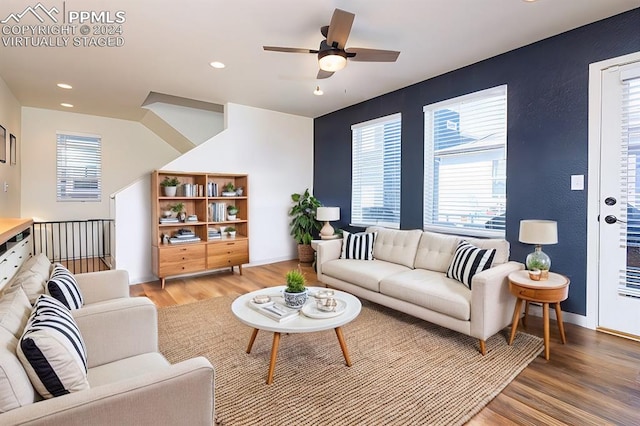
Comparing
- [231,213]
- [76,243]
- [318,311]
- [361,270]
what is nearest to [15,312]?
[318,311]

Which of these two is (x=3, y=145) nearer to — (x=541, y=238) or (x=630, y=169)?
(x=541, y=238)

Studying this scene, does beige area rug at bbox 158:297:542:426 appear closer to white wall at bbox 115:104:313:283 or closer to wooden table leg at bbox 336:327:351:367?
wooden table leg at bbox 336:327:351:367

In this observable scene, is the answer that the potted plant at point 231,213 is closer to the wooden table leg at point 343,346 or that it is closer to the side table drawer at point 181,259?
the side table drawer at point 181,259

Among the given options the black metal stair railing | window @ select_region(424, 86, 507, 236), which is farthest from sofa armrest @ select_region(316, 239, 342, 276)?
the black metal stair railing

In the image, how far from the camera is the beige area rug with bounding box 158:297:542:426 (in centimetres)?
179

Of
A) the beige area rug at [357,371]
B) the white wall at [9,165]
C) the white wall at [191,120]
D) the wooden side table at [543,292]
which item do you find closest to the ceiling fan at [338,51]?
the wooden side table at [543,292]

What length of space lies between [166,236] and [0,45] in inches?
102

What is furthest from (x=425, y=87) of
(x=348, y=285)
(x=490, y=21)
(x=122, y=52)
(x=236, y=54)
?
(x=122, y=52)

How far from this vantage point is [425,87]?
161 inches

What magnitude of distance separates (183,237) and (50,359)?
3.65 metres

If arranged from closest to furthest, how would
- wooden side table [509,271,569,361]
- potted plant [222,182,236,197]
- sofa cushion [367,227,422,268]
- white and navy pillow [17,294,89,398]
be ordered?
1. white and navy pillow [17,294,89,398]
2. wooden side table [509,271,569,361]
3. sofa cushion [367,227,422,268]
4. potted plant [222,182,236,197]

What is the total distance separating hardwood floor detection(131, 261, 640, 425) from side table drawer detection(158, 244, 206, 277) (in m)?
3.82

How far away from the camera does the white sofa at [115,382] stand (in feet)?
3.08

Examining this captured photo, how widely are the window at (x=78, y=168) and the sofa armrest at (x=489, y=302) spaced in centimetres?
663
